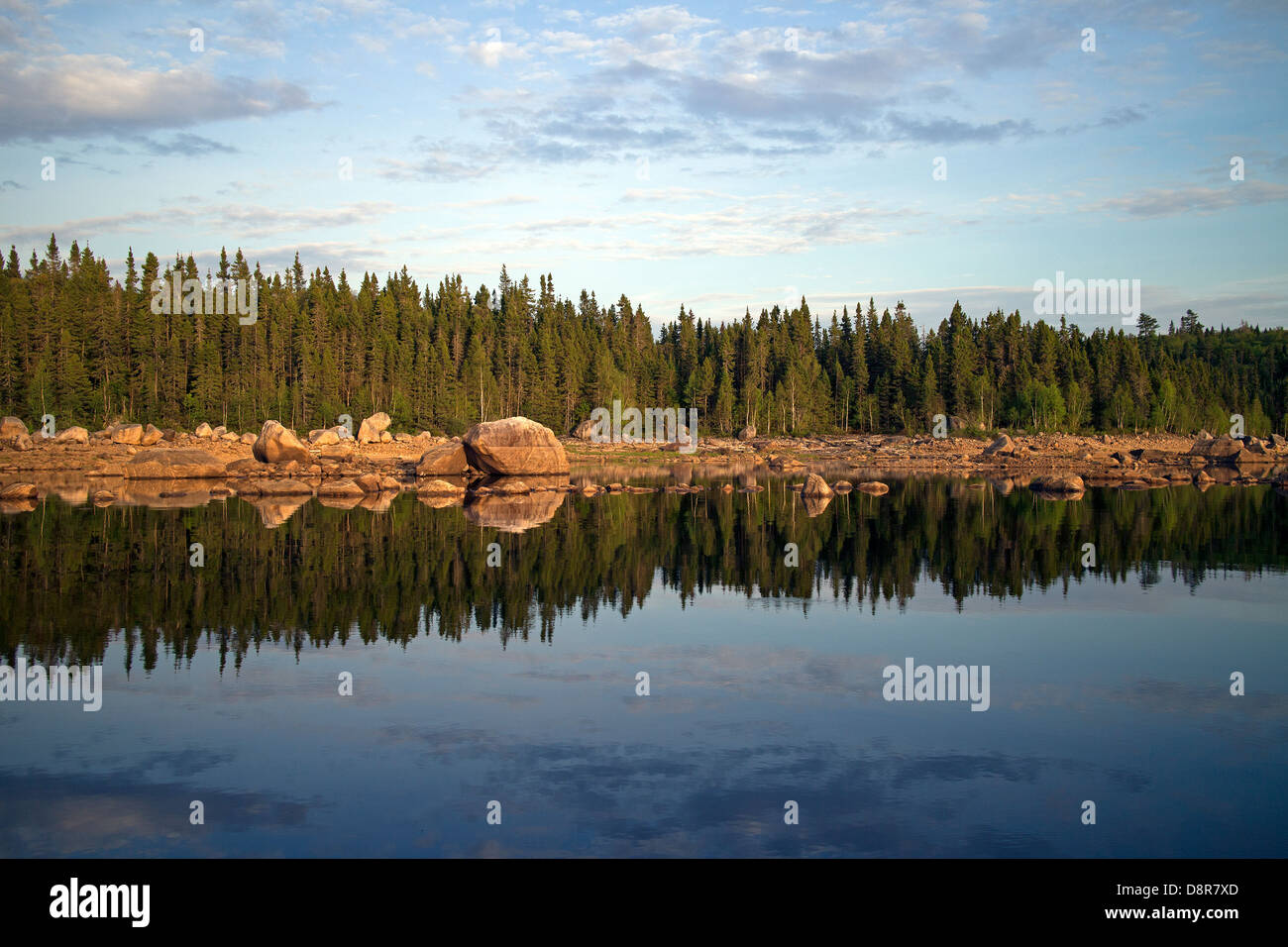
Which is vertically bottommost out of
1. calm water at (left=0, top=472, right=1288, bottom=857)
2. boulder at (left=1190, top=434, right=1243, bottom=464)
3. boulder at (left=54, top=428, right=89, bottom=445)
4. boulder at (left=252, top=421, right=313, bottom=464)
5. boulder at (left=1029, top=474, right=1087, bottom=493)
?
calm water at (left=0, top=472, right=1288, bottom=857)

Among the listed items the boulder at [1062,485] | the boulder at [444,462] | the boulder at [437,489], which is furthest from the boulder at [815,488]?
the boulder at [444,462]

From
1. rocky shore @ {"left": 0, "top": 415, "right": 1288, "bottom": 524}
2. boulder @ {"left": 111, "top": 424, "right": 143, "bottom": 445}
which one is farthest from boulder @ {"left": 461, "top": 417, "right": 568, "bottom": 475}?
boulder @ {"left": 111, "top": 424, "right": 143, "bottom": 445}

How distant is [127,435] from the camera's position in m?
69.6

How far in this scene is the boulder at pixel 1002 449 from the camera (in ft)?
258

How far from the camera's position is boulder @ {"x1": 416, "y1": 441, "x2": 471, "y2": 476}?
2216 inches

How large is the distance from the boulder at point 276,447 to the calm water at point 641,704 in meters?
32.6

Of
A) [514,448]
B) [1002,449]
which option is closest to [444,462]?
[514,448]

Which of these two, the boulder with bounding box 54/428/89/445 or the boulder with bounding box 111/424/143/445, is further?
the boulder with bounding box 111/424/143/445

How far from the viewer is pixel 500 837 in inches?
297

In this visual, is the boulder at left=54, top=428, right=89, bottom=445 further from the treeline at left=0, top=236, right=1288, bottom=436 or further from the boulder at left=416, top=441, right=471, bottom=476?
the boulder at left=416, top=441, right=471, bottom=476

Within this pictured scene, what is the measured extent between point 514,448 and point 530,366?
53.0 m

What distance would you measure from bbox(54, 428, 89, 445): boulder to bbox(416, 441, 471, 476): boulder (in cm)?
3010

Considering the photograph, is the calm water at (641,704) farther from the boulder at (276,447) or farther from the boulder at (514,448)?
the boulder at (276,447)

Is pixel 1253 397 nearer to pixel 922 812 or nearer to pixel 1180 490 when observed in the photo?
pixel 1180 490
